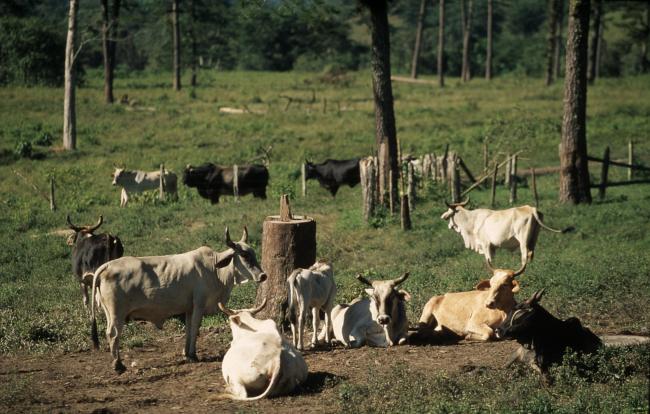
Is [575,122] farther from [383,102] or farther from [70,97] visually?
[70,97]

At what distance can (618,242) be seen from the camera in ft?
55.8

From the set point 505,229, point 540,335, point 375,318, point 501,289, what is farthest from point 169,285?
point 505,229

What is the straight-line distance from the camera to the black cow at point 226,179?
2603 centimetres

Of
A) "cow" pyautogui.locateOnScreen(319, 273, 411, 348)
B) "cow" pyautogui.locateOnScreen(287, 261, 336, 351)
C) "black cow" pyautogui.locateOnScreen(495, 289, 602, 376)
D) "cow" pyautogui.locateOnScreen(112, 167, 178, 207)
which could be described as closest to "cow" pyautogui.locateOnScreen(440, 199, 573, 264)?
"cow" pyautogui.locateOnScreen(319, 273, 411, 348)

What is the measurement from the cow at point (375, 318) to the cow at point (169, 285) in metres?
1.14

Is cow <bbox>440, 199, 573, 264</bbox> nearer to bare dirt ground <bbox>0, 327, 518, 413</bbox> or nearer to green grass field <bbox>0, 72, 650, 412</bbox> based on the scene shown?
green grass field <bbox>0, 72, 650, 412</bbox>

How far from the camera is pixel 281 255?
11.2 meters

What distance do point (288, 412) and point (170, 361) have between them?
2.52 metres

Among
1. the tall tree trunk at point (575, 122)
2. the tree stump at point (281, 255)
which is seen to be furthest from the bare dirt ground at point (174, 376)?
the tall tree trunk at point (575, 122)

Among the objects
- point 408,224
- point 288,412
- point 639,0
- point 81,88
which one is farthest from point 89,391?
point 639,0

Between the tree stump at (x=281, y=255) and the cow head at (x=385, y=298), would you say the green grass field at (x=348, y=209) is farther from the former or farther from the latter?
the tree stump at (x=281, y=255)

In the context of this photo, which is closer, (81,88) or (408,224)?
(408,224)

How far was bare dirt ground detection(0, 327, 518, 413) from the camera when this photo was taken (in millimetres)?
8664

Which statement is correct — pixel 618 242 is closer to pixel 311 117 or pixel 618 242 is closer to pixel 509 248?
pixel 509 248
